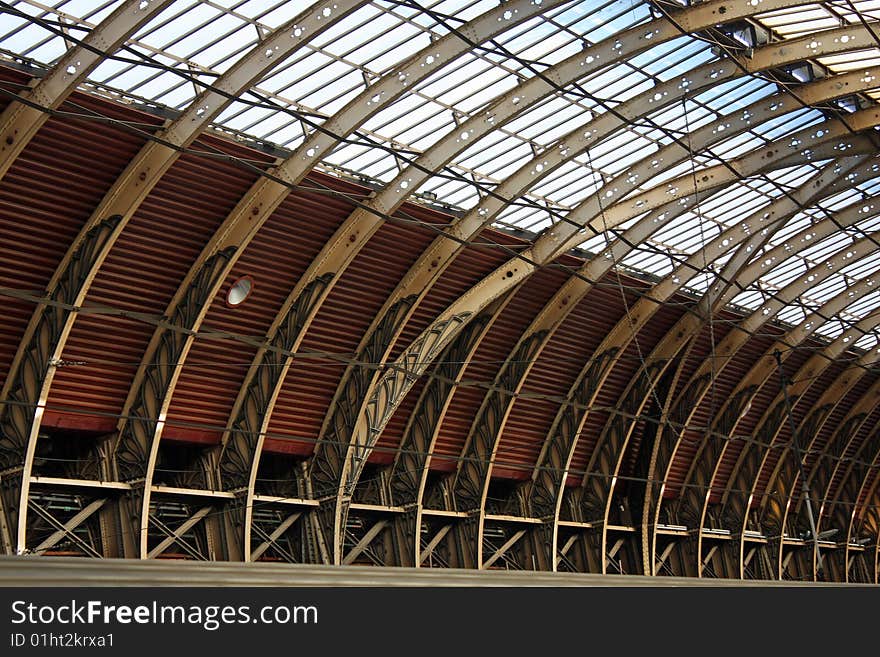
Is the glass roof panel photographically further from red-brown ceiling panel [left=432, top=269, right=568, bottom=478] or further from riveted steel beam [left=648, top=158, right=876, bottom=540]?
red-brown ceiling panel [left=432, top=269, right=568, bottom=478]

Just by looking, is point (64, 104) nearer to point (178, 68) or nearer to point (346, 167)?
point (178, 68)

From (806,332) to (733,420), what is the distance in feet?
17.3

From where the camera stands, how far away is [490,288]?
32750mm

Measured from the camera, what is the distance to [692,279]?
39.4 m

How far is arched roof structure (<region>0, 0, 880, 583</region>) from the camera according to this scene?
77.2ft

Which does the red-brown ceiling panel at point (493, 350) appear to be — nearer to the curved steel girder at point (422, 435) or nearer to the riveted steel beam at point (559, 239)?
the curved steel girder at point (422, 435)

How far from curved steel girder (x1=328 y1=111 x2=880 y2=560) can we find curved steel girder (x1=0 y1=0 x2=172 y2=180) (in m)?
13.4

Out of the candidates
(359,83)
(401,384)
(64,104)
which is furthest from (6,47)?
(401,384)

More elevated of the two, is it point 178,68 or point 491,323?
point 178,68

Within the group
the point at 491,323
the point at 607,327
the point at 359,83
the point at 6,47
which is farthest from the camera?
the point at 607,327

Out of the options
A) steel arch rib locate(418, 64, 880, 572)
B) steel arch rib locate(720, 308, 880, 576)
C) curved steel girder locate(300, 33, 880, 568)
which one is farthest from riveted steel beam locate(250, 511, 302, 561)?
steel arch rib locate(720, 308, 880, 576)

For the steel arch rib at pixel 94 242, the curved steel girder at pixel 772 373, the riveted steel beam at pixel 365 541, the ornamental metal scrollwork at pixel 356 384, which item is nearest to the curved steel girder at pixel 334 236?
the ornamental metal scrollwork at pixel 356 384

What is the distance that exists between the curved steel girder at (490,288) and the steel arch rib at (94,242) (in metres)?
9.81
